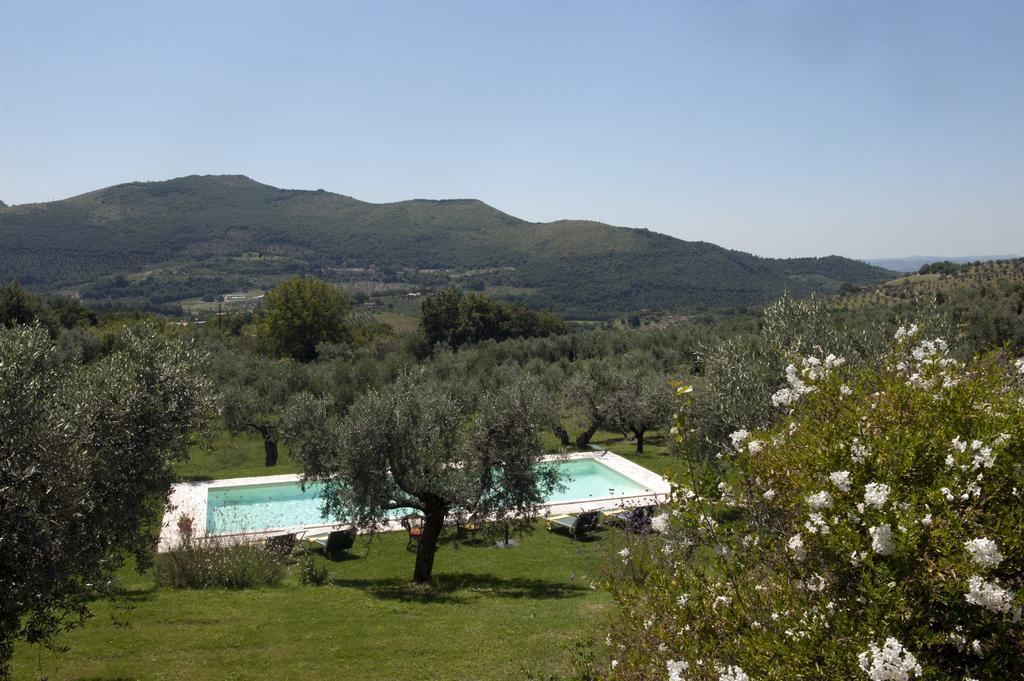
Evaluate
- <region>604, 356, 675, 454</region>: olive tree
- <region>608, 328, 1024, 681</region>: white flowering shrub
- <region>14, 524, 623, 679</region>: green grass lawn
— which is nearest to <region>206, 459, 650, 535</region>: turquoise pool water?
<region>604, 356, 675, 454</region>: olive tree

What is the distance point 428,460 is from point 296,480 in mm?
15738

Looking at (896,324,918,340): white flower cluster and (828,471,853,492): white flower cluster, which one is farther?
(896,324,918,340): white flower cluster

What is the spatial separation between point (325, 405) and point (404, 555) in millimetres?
5942

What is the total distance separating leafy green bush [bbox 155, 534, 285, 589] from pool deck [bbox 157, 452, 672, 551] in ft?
3.12

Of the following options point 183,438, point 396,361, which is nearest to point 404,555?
point 183,438

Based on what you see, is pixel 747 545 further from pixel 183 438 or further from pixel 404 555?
pixel 404 555

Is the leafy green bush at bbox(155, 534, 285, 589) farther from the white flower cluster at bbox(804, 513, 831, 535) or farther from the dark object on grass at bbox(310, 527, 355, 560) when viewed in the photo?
the white flower cluster at bbox(804, 513, 831, 535)

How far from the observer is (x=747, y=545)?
535cm

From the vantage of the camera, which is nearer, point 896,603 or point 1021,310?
point 896,603

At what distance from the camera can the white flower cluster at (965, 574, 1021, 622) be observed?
3654 mm

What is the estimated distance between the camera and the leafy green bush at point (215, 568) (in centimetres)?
1651

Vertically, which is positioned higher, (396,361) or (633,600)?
(633,600)

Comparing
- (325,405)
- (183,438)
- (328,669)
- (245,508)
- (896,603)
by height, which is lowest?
(245,508)

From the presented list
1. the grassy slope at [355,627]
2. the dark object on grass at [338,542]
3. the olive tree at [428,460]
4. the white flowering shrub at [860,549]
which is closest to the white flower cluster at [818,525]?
the white flowering shrub at [860,549]
